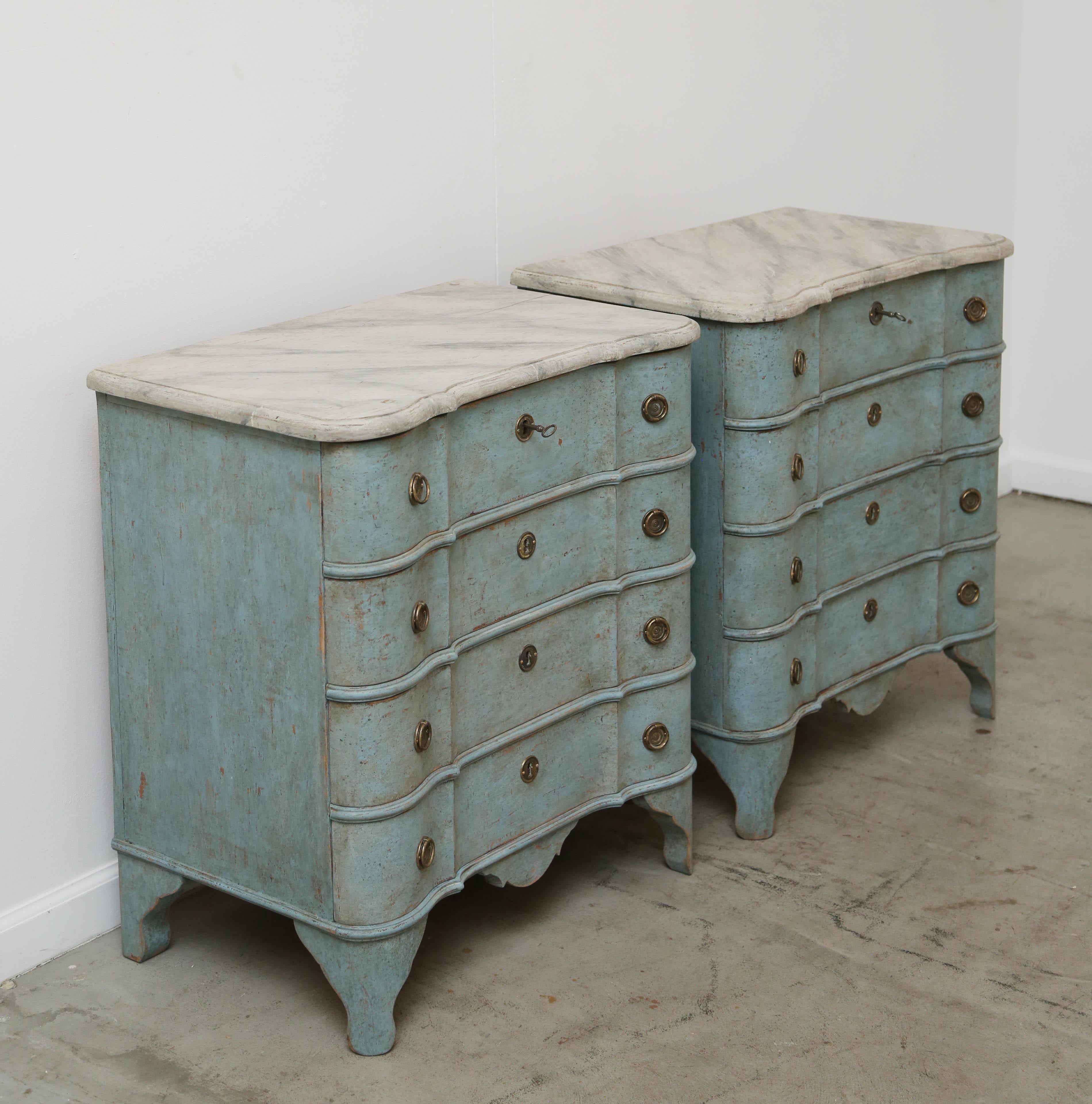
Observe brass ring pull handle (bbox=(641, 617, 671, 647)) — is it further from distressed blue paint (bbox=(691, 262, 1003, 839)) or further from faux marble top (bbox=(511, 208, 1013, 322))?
faux marble top (bbox=(511, 208, 1013, 322))

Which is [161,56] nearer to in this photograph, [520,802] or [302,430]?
[302,430]

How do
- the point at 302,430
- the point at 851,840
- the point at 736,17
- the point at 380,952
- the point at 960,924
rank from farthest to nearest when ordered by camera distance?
1. the point at 736,17
2. the point at 851,840
3. the point at 960,924
4. the point at 380,952
5. the point at 302,430

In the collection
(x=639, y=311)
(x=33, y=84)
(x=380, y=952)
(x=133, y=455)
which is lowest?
(x=380, y=952)

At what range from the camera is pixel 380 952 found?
2461mm

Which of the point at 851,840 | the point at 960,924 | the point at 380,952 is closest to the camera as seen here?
the point at 380,952

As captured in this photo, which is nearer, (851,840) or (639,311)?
(639,311)

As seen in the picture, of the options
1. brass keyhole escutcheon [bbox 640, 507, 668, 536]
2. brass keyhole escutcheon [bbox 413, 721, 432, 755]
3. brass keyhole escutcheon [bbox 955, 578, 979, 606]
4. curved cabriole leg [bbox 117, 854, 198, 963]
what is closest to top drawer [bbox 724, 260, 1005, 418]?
brass keyhole escutcheon [bbox 640, 507, 668, 536]

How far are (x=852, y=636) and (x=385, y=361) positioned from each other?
1.26 meters

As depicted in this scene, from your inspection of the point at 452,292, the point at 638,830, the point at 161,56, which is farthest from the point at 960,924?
the point at 161,56

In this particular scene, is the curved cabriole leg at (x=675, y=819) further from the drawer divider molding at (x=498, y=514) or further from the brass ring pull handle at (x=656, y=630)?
the drawer divider molding at (x=498, y=514)

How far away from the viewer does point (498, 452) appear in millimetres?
2486

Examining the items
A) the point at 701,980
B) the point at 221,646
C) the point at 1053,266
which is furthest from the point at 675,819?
the point at 1053,266

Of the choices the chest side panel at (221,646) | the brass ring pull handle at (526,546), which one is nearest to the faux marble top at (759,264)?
the brass ring pull handle at (526,546)

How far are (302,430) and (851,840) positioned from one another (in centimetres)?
151
